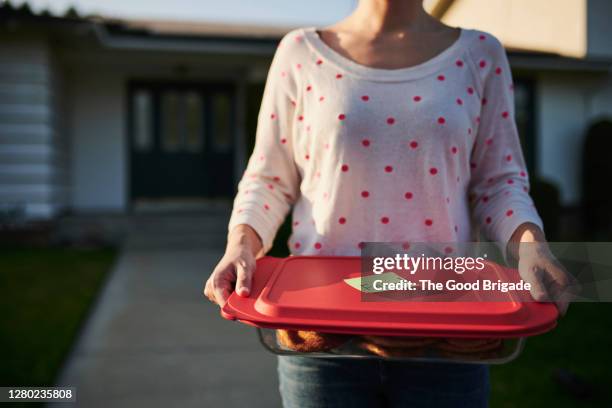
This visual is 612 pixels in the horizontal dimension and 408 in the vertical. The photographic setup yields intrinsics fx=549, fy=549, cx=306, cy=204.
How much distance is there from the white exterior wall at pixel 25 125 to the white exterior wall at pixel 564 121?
28.7 feet

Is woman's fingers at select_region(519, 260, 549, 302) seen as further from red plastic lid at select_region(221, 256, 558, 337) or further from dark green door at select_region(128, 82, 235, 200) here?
dark green door at select_region(128, 82, 235, 200)

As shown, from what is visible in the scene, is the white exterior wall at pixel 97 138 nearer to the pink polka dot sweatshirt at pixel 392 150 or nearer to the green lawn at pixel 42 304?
the green lawn at pixel 42 304

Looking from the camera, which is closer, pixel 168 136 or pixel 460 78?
pixel 460 78

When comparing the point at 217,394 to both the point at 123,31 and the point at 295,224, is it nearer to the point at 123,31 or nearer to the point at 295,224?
the point at 295,224

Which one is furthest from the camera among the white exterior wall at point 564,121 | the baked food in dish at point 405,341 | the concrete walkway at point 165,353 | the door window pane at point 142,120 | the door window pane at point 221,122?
the door window pane at point 221,122

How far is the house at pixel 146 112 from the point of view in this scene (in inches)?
324

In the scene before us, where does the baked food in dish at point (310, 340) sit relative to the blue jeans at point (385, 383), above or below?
A: above

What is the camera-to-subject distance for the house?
823 centimetres

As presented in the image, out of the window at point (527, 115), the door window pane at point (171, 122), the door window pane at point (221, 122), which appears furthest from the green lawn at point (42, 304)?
the window at point (527, 115)

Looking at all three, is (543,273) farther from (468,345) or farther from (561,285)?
(468,345)

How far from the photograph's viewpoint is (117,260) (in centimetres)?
733

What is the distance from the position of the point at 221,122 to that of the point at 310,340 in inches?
404

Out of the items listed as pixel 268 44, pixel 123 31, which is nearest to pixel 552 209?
pixel 268 44

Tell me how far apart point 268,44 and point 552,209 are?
17.7 ft
